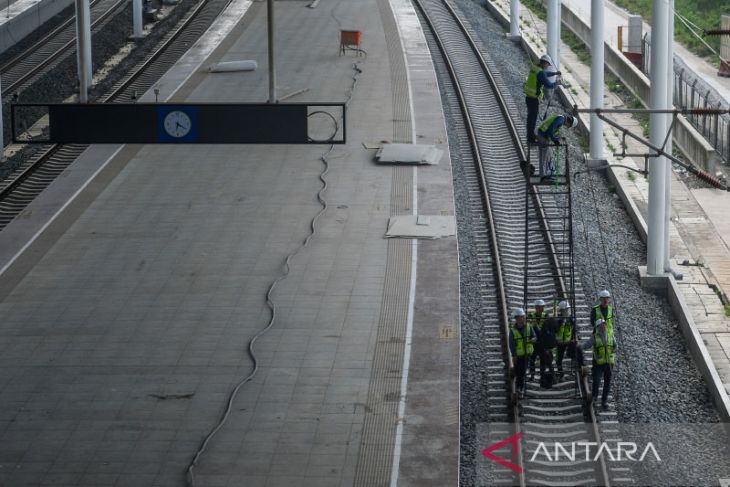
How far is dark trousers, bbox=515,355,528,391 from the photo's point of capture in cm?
1766

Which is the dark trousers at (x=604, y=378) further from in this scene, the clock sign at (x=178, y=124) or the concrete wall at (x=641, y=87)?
the concrete wall at (x=641, y=87)

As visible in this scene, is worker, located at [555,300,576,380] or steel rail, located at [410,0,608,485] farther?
worker, located at [555,300,576,380]

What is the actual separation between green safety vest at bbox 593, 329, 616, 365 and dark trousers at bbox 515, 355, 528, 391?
Answer: 3.02ft

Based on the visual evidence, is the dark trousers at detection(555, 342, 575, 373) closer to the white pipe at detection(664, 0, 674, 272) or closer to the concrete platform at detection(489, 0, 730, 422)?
the concrete platform at detection(489, 0, 730, 422)

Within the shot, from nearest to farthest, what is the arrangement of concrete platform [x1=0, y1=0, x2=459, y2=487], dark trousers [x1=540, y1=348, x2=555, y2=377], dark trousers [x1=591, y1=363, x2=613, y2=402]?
concrete platform [x1=0, y1=0, x2=459, y2=487] → dark trousers [x1=591, y1=363, x2=613, y2=402] → dark trousers [x1=540, y1=348, x2=555, y2=377]

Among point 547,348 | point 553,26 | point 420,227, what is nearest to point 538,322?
point 547,348

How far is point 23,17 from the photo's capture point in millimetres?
41969

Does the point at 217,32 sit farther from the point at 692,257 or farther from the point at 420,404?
the point at 420,404

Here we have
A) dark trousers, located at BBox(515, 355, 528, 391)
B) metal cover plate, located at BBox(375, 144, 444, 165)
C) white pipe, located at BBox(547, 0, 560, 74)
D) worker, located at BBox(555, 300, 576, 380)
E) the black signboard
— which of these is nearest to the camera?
dark trousers, located at BBox(515, 355, 528, 391)

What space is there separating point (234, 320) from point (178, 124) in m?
3.10

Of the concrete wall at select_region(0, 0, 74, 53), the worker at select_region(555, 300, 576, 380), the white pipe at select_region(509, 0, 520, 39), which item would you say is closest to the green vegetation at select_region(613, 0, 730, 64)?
the white pipe at select_region(509, 0, 520, 39)

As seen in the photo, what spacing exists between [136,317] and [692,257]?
11082 mm

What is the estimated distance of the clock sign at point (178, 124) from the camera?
19.8m

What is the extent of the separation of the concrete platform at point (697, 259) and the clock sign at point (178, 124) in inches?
320
